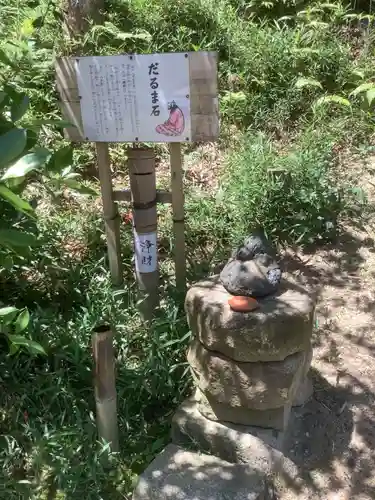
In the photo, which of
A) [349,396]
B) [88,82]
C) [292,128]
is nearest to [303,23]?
[292,128]

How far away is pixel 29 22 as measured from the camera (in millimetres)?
5461

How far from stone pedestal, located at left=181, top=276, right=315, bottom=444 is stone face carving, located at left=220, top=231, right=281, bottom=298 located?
0.06 m

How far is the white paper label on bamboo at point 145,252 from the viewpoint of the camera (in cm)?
342

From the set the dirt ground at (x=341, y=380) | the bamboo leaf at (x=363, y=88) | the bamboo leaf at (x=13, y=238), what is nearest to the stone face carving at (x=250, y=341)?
the dirt ground at (x=341, y=380)

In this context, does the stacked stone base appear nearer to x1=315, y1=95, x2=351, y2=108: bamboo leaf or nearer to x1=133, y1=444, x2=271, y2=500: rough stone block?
x1=133, y1=444, x2=271, y2=500: rough stone block

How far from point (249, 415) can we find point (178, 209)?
132 centimetres

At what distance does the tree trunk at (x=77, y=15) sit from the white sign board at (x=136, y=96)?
2.98 m

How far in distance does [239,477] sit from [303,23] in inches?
210

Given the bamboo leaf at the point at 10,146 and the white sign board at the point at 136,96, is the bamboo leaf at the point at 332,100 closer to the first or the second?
the white sign board at the point at 136,96

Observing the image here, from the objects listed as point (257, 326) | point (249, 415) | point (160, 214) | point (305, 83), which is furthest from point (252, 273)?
point (305, 83)

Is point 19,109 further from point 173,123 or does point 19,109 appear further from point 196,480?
point 196,480

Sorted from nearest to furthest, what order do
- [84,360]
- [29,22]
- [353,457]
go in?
[353,457] → [84,360] → [29,22]

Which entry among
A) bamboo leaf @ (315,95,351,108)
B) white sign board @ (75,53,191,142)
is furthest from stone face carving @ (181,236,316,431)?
bamboo leaf @ (315,95,351,108)

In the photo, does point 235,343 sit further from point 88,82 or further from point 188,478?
point 88,82
